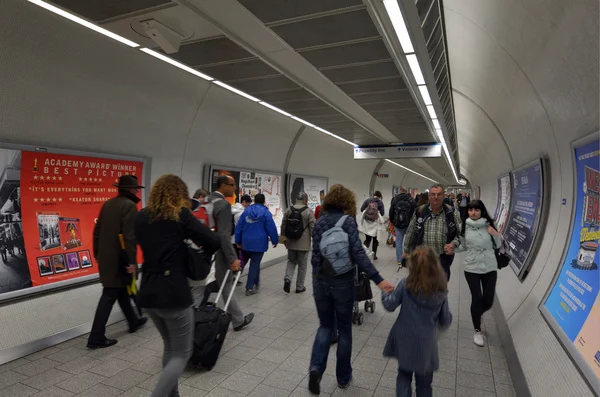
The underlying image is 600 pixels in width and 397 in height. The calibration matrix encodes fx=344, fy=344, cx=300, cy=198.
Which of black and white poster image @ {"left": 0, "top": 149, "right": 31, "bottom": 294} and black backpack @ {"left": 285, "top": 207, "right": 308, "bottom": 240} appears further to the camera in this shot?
black backpack @ {"left": 285, "top": 207, "right": 308, "bottom": 240}

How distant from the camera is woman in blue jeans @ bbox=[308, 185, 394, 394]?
2.94 metres

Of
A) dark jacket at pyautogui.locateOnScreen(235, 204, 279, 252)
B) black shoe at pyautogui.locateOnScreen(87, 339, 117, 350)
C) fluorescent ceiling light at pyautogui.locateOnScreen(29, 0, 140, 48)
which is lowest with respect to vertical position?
black shoe at pyautogui.locateOnScreen(87, 339, 117, 350)

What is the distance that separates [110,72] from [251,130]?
12.0 ft

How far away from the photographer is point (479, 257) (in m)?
4.03

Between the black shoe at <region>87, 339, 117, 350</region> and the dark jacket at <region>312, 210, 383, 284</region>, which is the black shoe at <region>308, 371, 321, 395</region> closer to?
A: the dark jacket at <region>312, 210, 383, 284</region>

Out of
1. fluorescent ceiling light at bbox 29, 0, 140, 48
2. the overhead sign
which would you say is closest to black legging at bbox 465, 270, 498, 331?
fluorescent ceiling light at bbox 29, 0, 140, 48

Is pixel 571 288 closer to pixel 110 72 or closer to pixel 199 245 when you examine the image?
pixel 199 245

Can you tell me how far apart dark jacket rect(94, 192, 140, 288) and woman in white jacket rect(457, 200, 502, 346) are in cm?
399

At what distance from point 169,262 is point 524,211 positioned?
16.9 feet

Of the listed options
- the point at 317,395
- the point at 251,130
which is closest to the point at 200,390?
the point at 317,395

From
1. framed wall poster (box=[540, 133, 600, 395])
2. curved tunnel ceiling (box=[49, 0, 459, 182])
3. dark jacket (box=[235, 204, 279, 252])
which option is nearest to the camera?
framed wall poster (box=[540, 133, 600, 395])

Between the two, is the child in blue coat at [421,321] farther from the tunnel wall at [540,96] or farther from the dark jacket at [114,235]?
the dark jacket at [114,235]

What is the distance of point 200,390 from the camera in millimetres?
3174

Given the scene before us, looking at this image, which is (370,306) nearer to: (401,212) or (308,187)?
(401,212)
